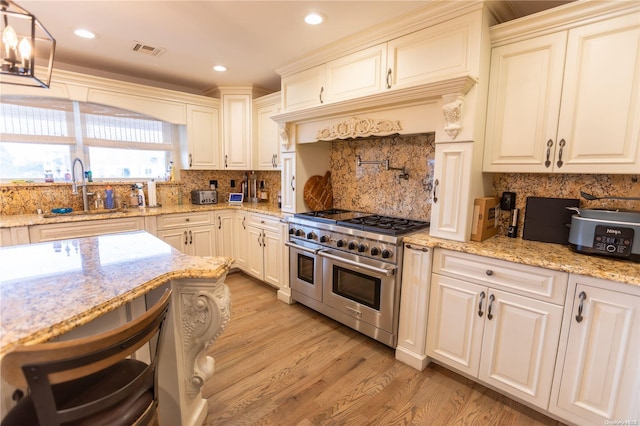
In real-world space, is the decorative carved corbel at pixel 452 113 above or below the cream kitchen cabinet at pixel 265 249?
above

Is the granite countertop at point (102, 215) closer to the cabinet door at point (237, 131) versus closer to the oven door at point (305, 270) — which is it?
the oven door at point (305, 270)

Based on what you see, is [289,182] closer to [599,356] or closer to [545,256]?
[545,256]

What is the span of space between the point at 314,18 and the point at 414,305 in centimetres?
230

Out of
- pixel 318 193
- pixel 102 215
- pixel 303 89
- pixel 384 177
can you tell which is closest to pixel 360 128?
pixel 384 177

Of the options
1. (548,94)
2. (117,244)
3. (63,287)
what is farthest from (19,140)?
(548,94)

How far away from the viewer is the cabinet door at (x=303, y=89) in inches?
114

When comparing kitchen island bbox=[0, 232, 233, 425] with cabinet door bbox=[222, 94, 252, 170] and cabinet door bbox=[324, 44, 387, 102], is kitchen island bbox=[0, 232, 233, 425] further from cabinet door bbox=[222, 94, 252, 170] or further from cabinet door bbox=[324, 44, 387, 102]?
cabinet door bbox=[222, 94, 252, 170]

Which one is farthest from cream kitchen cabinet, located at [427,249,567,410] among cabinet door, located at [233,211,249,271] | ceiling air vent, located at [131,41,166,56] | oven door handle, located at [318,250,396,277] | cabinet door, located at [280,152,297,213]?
ceiling air vent, located at [131,41,166,56]

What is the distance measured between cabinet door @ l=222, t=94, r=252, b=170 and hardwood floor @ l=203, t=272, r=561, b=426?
228 centimetres

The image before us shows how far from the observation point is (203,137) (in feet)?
13.1

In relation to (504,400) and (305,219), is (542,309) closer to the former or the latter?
(504,400)

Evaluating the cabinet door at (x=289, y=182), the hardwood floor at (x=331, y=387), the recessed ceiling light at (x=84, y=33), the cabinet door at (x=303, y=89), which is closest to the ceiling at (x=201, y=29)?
the recessed ceiling light at (x=84, y=33)

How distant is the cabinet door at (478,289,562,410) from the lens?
1703 mm

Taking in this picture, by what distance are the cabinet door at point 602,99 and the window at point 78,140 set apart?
4252mm
